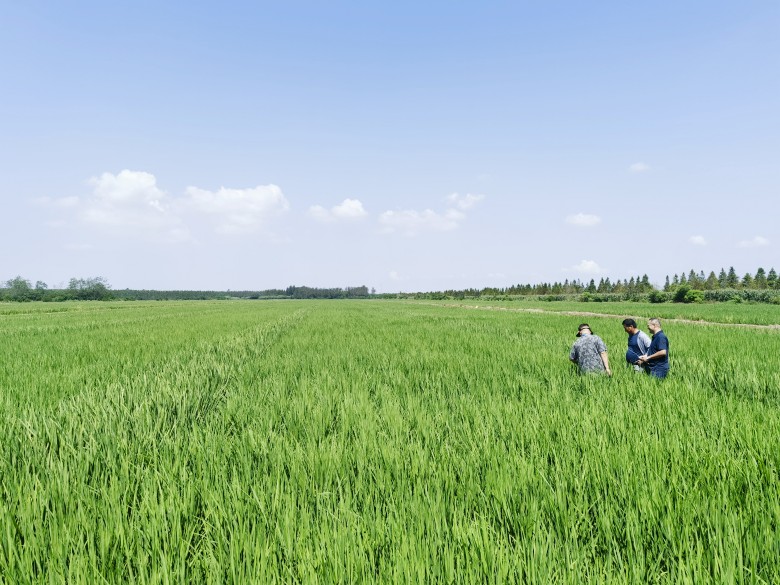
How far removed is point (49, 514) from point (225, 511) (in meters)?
0.95

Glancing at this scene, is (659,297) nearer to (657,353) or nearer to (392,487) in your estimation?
(657,353)

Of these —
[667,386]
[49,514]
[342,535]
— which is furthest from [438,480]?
[667,386]

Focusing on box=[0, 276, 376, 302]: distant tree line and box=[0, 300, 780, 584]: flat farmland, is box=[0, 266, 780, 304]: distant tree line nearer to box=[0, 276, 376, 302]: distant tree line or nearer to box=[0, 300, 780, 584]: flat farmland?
box=[0, 276, 376, 302]: distant tree line

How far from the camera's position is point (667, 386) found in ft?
17.0

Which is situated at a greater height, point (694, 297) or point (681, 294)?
point (681, 294)

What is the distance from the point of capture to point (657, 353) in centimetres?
616

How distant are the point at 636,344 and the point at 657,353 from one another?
1.77 ft

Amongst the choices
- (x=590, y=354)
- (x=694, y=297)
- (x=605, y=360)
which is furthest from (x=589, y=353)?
(x=694, y=297)

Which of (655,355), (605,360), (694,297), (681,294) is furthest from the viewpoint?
(681,294)

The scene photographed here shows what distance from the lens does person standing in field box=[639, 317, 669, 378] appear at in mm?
6141

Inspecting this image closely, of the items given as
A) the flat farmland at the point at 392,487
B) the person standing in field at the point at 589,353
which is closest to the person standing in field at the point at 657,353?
the person standing in field at the point at 589,353

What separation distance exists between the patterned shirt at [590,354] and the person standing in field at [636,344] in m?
0.64

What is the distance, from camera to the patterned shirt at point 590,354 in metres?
6.13

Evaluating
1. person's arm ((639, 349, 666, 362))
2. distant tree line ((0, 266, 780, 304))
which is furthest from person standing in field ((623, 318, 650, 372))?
distant tree line ((0, 266, 780, 304))
